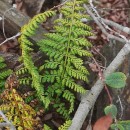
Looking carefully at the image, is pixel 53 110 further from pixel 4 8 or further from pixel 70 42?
pixel 4 8

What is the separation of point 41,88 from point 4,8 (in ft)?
5.01

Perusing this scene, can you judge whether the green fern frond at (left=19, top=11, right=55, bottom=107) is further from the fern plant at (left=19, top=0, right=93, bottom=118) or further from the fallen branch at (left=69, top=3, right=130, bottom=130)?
the fallen branch at (left=69, top=3, right=130, bottom=130)

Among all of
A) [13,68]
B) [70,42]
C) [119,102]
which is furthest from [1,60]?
[119,102]

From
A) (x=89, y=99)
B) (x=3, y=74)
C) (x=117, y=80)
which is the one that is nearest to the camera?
(x=117, y=80)

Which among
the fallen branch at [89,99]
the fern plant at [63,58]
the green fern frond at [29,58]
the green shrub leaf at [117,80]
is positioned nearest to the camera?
the green shrub leaf at [117,80]

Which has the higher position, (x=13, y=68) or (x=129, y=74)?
(x=13, y=68)

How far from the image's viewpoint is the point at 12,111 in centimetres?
334

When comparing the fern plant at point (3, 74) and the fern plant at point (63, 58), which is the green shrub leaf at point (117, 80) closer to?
the fern plant at point (63, 58)

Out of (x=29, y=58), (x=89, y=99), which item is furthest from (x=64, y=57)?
(x=89, y=99)

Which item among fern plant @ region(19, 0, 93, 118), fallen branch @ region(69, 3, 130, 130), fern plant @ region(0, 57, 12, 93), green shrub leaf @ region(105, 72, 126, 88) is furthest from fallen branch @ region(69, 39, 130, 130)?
fern plant @ region(0, 57, 12, 93)

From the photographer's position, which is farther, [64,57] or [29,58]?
[64,57]

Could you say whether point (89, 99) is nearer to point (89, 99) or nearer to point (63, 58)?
point (89, 99)

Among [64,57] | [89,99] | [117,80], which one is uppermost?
[64,57]

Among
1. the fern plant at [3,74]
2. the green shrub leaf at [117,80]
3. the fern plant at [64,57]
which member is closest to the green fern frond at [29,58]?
the fern plant at [64,57]
